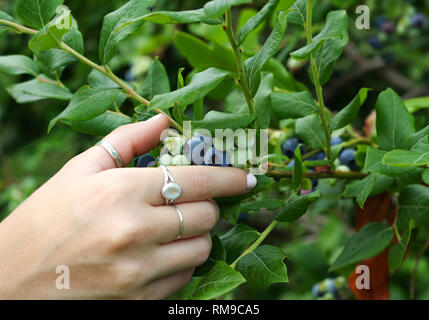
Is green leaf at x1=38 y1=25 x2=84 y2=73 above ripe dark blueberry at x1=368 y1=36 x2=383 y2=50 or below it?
above

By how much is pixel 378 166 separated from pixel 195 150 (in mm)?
280

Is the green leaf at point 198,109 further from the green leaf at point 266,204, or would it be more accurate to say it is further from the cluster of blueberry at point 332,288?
A: the cluster of blueberry at point 332,288

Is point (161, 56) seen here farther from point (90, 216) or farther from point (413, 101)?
point (90, 216)

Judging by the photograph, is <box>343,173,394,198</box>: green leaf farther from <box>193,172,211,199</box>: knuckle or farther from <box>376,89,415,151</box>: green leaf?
<box>193,172,211,199</box>: knuckle

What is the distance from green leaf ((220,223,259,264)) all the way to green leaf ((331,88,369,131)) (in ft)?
0.83

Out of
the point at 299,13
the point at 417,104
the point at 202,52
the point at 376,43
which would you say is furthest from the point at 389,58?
the point at 299,13

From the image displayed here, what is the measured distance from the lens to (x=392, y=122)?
842 mm

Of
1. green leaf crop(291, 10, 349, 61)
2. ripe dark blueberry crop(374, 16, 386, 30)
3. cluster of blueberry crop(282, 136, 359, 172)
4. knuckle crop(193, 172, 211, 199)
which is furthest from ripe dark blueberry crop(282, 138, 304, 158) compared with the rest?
ripe dark blueberry crop(374, 16, 386, 30)

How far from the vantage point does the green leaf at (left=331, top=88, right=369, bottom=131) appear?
881 mm

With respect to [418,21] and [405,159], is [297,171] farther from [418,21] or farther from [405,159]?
[418,21]

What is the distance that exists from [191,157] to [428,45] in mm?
1770

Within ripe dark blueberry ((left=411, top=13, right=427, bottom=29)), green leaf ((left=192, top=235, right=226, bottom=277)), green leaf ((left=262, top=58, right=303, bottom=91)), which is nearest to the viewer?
green leaf ((left=192, top=235, right=226, bottom=277))

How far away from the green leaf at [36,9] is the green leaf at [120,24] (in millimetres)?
87
